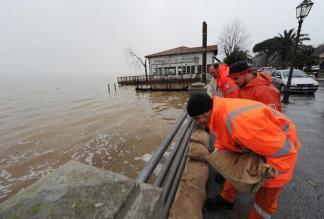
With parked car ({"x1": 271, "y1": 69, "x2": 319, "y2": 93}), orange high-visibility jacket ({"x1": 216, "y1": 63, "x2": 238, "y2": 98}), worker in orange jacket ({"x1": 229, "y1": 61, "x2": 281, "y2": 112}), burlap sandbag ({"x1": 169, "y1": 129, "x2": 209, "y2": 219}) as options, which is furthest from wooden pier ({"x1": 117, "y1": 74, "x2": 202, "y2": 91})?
burlap sandbag ({"x1": 169, "y1": 129, "x2": 209, "y2": 219})

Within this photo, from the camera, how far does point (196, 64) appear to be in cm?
3509

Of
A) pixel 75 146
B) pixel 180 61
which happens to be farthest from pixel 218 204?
pixel 180 61

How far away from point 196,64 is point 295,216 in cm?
3488

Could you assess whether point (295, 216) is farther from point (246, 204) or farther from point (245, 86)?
point (245, 86)

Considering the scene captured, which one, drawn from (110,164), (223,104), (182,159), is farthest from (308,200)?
(110,164)

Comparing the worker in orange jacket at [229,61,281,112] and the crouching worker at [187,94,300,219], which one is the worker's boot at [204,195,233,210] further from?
the worker in orange jacket at [229,61,281,112]

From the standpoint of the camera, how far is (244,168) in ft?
5.22

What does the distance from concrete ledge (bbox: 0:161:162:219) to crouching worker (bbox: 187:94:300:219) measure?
0.89m

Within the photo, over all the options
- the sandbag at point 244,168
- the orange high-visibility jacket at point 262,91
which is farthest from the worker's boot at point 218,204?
the orange high-visibility jacket at point 262,91

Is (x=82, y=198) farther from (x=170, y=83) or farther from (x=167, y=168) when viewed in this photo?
(x=170, y=83)

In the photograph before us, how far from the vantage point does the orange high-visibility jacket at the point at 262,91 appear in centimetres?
251

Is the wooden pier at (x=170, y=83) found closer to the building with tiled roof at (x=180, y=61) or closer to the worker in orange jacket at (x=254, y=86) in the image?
the building with tiled roof at (x=180, y=61)

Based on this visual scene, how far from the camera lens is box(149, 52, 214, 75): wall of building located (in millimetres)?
34812

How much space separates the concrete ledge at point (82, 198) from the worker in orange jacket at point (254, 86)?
7.42 feet
